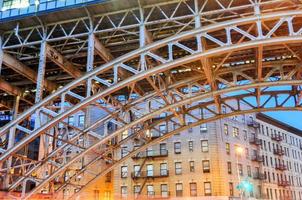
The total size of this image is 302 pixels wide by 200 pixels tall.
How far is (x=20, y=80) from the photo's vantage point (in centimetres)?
2567

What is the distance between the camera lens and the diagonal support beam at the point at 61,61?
19641 mm

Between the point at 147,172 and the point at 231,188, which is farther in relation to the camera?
the point at 147,172

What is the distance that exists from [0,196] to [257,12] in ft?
51.5

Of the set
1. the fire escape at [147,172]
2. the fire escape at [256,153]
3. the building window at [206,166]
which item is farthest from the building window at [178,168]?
the fire escape at [256,153]

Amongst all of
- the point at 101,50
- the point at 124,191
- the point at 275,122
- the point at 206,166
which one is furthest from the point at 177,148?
the point at 101,50

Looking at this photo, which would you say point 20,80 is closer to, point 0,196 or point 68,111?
point 0,196

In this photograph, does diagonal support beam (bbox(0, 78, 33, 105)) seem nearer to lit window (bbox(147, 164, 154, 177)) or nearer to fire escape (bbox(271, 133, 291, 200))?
lit window (bbox(147, 164, 154, 177))

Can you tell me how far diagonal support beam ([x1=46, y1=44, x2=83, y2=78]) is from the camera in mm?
19641

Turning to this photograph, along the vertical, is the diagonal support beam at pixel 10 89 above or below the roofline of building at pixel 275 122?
below

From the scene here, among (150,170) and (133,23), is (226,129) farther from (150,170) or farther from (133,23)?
(133,23)

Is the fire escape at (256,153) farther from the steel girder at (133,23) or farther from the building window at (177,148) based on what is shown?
the steel girder at (133,23)

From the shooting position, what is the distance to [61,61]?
20.7 meters

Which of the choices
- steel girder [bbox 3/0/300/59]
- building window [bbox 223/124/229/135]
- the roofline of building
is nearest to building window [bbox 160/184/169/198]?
building window [bbox 223/124/229/135]

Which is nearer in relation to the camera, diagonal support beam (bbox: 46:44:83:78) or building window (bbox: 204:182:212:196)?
diagonal support beam (bbox: 46:44:83:78)
